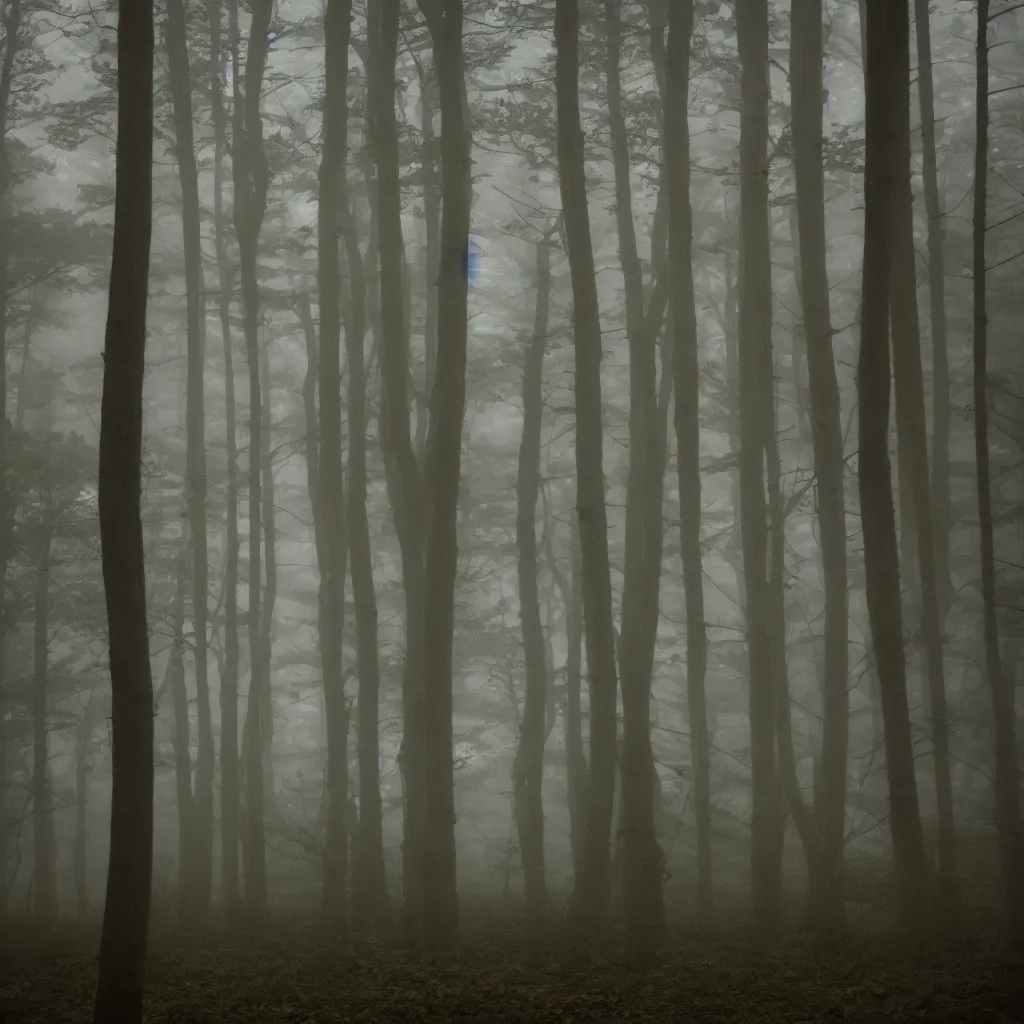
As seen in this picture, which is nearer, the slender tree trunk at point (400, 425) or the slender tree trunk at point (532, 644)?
the slender tree trunk at point (400, 425)

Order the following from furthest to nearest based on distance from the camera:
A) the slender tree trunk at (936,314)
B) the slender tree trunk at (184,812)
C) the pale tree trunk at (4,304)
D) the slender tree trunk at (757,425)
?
the pale tree trunk at (4,304), the slender tree trunk at (184,812), the slender tree trunk at (936,314), the slender tree trunk at (757,425)

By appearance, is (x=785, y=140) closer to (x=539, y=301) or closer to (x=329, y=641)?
(x=539, y=301)

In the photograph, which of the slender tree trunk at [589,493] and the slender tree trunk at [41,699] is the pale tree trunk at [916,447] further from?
the slender tree trunk at [41,699]

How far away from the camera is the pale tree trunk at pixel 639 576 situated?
9.27 m

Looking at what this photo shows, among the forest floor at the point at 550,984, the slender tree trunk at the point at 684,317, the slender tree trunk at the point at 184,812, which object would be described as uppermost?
the slender tree trunk at the point at 684,317

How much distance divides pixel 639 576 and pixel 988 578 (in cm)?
450

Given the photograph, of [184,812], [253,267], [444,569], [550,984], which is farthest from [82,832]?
[550,984]

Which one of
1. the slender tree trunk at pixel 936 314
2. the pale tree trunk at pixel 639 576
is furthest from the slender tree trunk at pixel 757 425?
the slender tree trunk at pixel 936 314

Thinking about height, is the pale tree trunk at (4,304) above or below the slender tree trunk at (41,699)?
above

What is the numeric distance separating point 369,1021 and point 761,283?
862 cm

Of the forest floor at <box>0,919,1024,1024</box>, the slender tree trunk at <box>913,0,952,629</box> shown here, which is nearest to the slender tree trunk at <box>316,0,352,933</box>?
the forest floor at <box>0,919,1024,1024</box>

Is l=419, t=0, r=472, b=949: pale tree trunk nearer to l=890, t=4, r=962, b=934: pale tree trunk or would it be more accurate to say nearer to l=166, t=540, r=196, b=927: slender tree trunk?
l=890, t=4, r=962, b=934: pale tree trunk

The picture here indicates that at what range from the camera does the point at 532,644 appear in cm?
1339

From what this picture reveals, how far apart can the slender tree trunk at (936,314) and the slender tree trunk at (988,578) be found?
2163 mm
